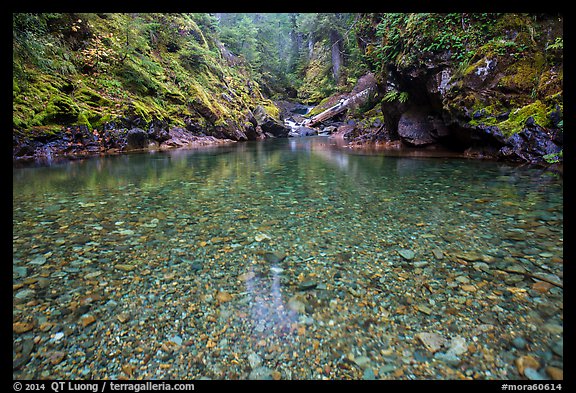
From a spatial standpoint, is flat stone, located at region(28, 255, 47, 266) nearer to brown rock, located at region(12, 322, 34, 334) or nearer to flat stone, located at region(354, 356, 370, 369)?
brown rock, located at region(12, 322, 34, 334)

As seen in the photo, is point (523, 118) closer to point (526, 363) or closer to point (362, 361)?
point (526, 363)

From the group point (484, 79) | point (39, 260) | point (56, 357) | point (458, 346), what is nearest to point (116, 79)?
point (39, 260)

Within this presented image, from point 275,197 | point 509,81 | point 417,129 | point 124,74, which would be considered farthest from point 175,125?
point 509,81

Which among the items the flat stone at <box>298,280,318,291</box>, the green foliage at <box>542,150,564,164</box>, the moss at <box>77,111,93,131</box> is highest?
the moss at <box>77,111,93,131</box>

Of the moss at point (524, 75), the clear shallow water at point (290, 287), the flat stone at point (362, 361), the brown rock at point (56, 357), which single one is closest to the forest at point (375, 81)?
the moss at point (524, 75)

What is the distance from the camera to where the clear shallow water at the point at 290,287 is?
1555 millimetres

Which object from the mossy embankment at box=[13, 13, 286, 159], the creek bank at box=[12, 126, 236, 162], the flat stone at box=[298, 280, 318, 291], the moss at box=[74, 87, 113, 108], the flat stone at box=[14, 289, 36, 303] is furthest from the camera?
the moss at box=[74, 87, 113, 108]

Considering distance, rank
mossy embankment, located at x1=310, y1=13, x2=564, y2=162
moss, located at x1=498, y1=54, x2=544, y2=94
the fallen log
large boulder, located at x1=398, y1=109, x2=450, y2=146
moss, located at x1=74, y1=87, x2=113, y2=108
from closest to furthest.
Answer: mossy embankment, located at x1=310, y1=13, x2=564, y2=162
moss, located at x1=498, y1=54, x2=544, y2=94
large boulder, located at x1=398, y1=109, x2=450, y2=146
moss, located at x1=74, y1=87, x2=113, y2=108
the fallen log

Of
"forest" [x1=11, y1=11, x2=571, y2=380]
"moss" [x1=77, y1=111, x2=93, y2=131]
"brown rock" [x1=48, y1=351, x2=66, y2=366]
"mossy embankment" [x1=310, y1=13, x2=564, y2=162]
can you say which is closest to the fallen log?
"mossy embankment" [x1=310, y1=13, x2=564, y2=162]

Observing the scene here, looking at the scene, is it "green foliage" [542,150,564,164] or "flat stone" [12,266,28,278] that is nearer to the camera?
"flat stone" [12,266,28,278]

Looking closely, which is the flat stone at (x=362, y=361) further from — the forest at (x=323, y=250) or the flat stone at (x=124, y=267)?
the flat stone at (x=124, y=267)

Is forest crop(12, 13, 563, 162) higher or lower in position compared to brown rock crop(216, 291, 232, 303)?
higher

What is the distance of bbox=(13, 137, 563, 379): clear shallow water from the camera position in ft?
5.10
